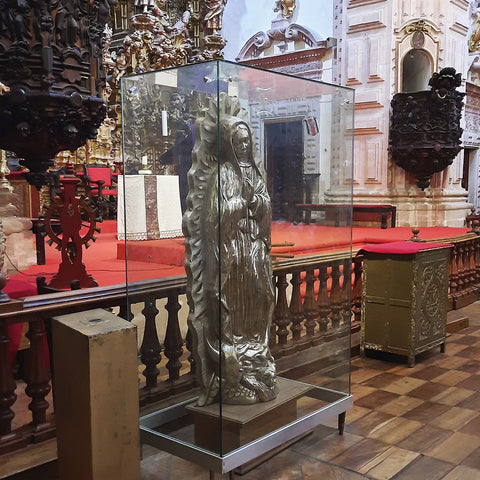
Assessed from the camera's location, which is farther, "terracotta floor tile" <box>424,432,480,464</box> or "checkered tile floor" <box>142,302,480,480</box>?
"terracotta floor tile" <box>424,432,480,464</box>

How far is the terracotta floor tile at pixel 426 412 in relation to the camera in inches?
130

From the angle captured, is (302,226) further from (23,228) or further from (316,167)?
(23,228)

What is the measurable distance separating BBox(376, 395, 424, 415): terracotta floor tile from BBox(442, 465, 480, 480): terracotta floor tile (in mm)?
685

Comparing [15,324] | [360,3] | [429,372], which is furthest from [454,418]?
[360,3]

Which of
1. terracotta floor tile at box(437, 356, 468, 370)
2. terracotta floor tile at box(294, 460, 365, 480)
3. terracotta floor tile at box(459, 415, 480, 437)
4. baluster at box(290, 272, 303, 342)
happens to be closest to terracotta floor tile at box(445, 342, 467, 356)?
terracotta floor tile at box(437, 356, 468, 370)

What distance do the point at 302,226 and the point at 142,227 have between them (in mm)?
818

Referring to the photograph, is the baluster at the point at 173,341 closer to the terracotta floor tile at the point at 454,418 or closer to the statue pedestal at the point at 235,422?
the statue pedestal at the point at 235,422

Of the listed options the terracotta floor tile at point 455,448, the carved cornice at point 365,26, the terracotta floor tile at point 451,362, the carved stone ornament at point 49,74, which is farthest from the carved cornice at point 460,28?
the terracotta floor tile at point 455,448

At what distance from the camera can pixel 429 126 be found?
9.93 m

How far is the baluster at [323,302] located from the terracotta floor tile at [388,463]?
731mm

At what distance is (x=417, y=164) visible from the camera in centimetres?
1024

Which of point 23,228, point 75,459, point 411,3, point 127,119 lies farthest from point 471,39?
point 75,459

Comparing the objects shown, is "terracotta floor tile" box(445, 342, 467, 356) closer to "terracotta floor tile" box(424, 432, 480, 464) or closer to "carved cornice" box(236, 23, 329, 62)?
"terracotta floor tile" box(424, 432, 480, 464)

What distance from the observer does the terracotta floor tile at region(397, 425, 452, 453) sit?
2.93 m
